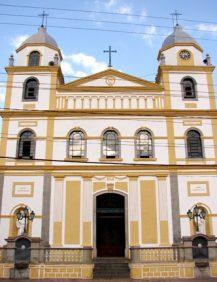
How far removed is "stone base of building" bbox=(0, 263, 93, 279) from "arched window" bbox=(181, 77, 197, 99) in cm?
1168

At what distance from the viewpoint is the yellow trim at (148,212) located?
19625 mm

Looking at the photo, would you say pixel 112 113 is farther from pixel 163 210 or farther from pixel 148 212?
pixel 163 210

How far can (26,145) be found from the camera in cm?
2144

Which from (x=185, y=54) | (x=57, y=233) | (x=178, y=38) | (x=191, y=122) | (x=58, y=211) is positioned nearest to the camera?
(x=57, y=233)

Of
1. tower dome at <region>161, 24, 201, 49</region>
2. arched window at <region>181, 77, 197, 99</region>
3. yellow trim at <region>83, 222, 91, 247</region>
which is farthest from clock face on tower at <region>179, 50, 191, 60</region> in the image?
yellow trim at <region>83, 222, 91, 247</region>

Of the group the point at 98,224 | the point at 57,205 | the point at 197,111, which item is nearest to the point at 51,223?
the point at 57,205

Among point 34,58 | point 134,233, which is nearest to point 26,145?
point 34,58

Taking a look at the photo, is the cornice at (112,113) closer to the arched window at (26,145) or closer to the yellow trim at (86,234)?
the arched window at (26,145)

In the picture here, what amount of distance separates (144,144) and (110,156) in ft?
6.96

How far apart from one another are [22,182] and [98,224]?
4.86m

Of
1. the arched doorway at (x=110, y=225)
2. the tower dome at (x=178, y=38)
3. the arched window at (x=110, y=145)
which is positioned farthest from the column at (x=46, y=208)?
the tower dome at (x=178, y=38)

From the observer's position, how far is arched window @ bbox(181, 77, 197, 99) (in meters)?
22.7

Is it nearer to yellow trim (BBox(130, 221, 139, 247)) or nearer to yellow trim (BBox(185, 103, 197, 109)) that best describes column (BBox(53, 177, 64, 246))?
yellow trim (BBox(130, 221, 139, 247))

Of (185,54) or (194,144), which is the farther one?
(185,54)
